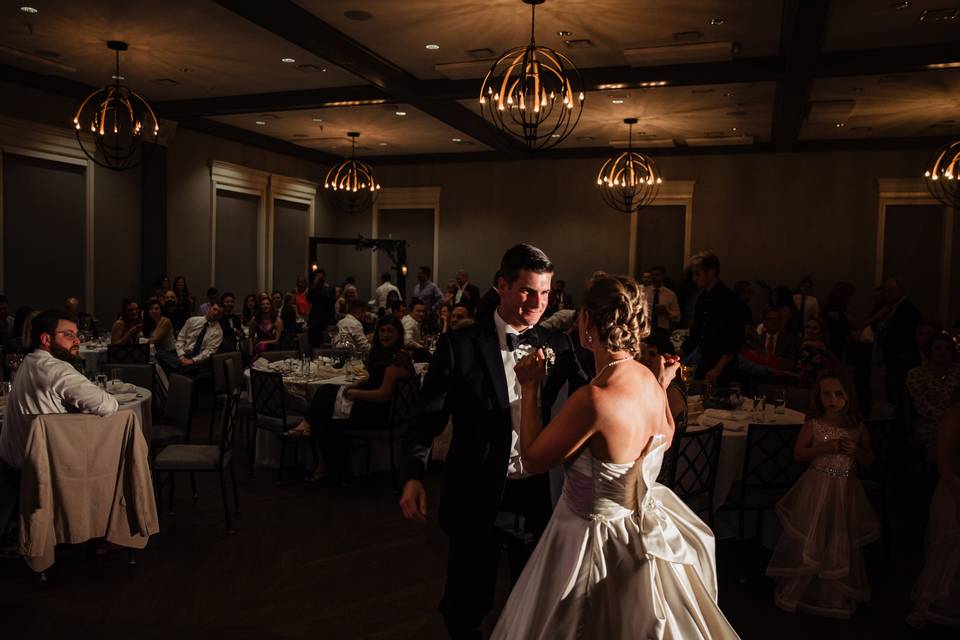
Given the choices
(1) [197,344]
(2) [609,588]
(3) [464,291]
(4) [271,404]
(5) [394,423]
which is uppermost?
(3) [464,291]

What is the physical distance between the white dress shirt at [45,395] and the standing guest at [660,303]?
7.46 meters

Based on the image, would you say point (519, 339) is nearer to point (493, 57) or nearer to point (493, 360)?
point (493, 360)

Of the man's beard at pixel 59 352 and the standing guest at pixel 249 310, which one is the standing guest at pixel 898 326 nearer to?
the man's beard at pixel 59 352

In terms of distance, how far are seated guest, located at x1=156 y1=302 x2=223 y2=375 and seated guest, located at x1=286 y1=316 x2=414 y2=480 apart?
290 cm

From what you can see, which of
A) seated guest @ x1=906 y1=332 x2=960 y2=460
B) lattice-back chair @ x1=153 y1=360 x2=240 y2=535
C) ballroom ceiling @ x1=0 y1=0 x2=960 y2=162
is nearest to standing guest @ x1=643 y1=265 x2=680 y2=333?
ballroom ceiling @ x1=0 y1=0 x2=960 y2=162

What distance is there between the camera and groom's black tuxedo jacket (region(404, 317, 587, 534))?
97.5 inches

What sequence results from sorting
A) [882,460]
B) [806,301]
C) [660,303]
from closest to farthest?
[882,460], [806,301], [660,303]

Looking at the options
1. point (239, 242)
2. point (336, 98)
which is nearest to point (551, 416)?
point (336, 98)

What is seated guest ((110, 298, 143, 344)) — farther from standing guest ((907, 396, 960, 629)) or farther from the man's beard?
standing guest ((907, 396, 960, 629))

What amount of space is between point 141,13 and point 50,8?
0.84 meters

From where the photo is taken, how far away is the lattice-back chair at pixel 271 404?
6.03 meters

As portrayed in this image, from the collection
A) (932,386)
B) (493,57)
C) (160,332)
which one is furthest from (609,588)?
(160,332)

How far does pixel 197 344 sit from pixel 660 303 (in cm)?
778

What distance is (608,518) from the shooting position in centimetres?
234
